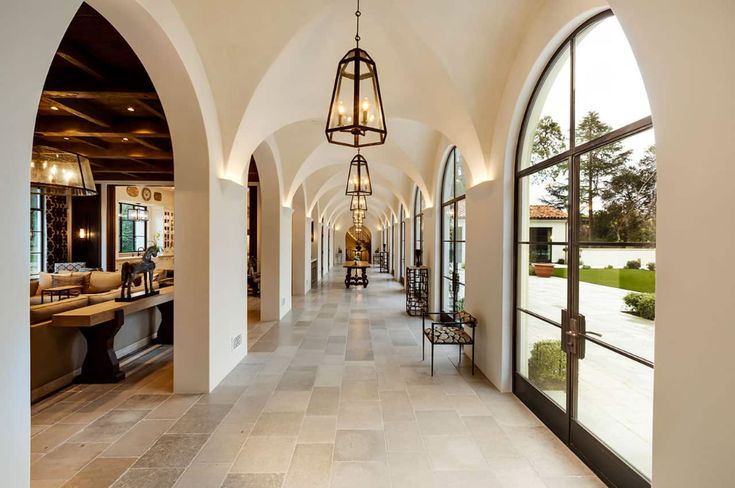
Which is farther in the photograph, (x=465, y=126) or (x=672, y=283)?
(x=465, y=126)

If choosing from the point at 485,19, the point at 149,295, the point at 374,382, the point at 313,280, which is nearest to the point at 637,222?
the point at 485,19

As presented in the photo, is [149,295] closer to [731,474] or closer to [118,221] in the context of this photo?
[731,474]

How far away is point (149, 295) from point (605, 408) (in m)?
5.63

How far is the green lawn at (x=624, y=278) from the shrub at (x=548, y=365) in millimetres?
756

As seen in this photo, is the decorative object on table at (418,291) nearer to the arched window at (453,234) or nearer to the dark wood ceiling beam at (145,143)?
the arched window at (453,234)

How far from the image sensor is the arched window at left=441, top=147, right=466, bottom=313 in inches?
255

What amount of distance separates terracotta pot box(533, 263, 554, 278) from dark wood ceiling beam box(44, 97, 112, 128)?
6.51 m

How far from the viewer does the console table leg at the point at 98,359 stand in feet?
13.6

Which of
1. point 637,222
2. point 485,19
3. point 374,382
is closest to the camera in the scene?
point 637,222

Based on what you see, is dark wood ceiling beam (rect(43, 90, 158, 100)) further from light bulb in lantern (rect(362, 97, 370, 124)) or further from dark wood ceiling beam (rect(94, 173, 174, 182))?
dark wood ceiling beam (rect(94, 173, 174, 182))

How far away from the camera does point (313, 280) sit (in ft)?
46.0

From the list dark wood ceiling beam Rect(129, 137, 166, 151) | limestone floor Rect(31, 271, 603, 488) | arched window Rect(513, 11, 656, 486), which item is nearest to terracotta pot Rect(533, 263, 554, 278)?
arched window Rect(513, 11, 656, 486)

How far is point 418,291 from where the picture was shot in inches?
336

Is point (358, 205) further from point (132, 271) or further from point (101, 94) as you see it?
point (101, 94)
